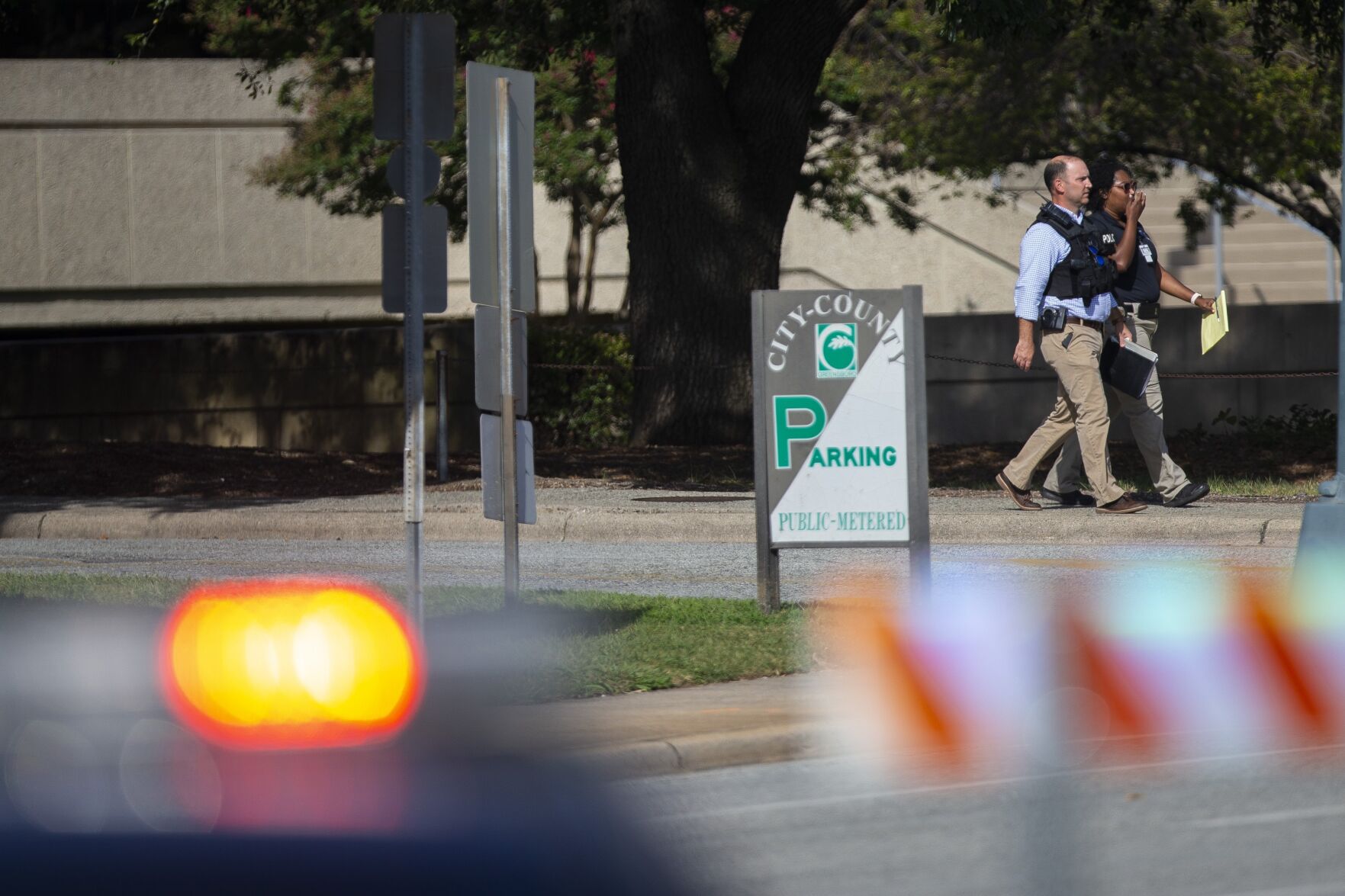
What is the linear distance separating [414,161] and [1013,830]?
348cm

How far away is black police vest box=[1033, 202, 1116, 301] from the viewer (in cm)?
1109

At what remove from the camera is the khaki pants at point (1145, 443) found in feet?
38.0

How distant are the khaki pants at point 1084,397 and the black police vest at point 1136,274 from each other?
0.47 metres

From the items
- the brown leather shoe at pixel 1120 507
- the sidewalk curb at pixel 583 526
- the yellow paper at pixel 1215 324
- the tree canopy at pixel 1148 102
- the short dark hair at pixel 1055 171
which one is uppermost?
the tree canopy at pixel 1148 102

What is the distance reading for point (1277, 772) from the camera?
5980 mm

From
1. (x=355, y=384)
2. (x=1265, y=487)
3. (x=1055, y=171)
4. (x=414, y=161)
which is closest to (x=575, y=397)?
(x=355, y=384)

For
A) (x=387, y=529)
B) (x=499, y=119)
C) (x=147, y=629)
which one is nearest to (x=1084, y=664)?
(x=499, y=119)

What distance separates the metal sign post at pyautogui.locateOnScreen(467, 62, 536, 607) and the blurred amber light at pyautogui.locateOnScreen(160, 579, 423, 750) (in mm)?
765

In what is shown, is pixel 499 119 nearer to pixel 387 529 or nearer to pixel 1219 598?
pixel 1219 598

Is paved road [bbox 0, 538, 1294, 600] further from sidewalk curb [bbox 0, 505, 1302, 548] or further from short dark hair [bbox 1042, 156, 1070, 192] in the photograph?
short dark hair [bbox 1042, 156, 1070, 192]

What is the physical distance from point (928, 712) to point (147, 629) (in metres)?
3.36

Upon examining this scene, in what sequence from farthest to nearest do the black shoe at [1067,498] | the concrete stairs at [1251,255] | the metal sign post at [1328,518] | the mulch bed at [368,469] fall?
the concrete stairs at [1251,255], the mulch bed at [368,469], the black shoe at [1067,498], the metal sign post at [1328,518]

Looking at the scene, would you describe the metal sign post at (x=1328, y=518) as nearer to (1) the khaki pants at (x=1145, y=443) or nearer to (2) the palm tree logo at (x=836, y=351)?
(2) the palm tree logo at (x=836, y=351)

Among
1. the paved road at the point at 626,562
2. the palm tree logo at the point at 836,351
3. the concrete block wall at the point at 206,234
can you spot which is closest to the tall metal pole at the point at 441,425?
the paved road at the point at 626,562
